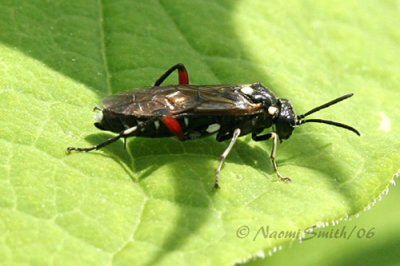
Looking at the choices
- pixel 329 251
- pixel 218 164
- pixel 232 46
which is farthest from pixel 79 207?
pixel 329 251

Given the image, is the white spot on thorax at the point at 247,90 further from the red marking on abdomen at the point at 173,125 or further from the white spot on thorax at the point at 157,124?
the white spot on thorax at the point at 157,124

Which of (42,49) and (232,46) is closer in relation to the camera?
(42,49)

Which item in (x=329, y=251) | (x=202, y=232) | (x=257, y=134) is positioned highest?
(x=202, y=232)

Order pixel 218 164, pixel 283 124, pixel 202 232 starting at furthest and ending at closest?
pixel 283 124, pixel 218 164, pixel 202 232

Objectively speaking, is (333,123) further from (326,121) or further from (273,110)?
(273,110)

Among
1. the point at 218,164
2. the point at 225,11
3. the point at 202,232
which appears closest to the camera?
the point at 202,232

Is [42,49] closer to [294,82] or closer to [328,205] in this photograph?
[294,82]

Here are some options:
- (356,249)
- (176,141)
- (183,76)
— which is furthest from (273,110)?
(356,249)

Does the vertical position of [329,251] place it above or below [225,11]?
below

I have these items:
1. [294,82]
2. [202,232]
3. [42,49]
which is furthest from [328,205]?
[42,49]
